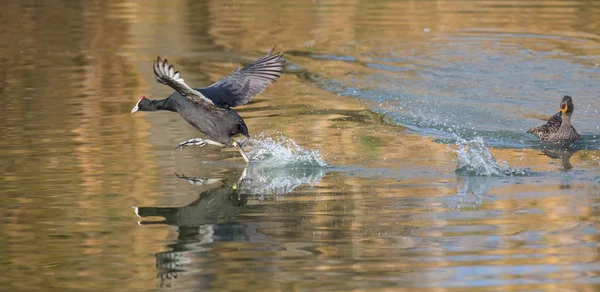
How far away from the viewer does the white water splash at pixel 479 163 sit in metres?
8.30

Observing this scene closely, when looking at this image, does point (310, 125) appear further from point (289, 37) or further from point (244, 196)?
point (289, 37)

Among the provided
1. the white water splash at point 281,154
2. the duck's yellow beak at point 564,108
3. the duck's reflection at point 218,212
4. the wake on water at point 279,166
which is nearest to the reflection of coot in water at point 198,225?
the duck's reflection at point 218,212

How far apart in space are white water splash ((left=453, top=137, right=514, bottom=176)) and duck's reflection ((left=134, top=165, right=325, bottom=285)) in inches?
46.8

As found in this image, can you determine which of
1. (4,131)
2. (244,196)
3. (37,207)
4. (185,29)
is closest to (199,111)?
(244,196)

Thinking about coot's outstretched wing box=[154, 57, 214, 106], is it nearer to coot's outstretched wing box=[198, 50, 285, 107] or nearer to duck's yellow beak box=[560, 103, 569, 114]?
coot's outstretched wing box=[198, 50, 285, 107]

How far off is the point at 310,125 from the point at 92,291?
214 inches

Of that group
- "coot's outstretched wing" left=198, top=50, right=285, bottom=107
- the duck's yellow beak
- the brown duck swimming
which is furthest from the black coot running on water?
the duck's yellow beak

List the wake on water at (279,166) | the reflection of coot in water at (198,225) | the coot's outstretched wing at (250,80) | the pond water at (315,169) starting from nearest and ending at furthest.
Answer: the pond water at (315,169), the reflection of coot in water at (198,225), the wake on water at (279,166), the coot's outstretched wing at (250,80)

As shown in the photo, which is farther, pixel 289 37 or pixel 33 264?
pixel 289 37

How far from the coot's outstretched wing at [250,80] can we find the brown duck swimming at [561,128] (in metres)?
2.83

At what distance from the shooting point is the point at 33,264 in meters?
6.02

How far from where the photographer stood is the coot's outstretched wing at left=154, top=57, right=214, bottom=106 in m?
7.54

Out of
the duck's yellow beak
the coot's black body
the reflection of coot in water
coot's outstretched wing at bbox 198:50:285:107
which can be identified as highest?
coot's outstretched wing at bbox 198:50:285:107

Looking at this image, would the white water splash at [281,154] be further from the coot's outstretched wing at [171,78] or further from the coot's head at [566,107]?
the coot's head at [566,107]
